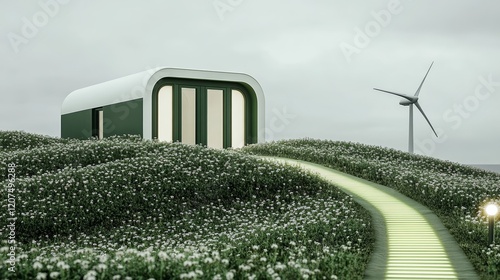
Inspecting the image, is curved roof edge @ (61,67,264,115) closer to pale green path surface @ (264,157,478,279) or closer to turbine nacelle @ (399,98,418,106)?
turbine nacelle @ (399,98,418,106)

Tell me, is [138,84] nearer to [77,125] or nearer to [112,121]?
[112,121]

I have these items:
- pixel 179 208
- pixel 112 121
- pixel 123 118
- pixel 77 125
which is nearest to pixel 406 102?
pixel 123 118

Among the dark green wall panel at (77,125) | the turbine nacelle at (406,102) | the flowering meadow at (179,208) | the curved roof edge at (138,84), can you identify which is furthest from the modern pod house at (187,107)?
the turbine nacelle at (406,102)

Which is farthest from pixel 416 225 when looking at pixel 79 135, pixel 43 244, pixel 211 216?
pixel 79 135

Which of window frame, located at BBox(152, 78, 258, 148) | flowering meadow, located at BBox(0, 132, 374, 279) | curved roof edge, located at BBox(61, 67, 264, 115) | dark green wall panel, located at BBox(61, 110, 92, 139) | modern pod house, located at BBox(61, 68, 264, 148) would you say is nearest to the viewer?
flowering meadow, located at BBox(0, 132, 374, 279)

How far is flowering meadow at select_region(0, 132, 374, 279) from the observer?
1413 cm

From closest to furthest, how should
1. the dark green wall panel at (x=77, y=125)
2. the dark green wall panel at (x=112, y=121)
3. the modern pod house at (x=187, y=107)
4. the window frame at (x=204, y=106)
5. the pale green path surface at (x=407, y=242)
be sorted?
the pale green path surface at (x=407, y=242), the modern pod house at (x=187, y=107), the dark green wall panel at (x=112, y=121), the window frame at (x=204, y=106), the dark green wall panel at (x=77, y=125)

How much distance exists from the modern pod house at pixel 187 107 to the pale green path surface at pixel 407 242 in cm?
1385

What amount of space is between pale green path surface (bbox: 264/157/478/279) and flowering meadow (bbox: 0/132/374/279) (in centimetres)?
46

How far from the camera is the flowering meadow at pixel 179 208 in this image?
1413cm

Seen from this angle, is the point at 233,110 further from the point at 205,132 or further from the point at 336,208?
the point at 336,208

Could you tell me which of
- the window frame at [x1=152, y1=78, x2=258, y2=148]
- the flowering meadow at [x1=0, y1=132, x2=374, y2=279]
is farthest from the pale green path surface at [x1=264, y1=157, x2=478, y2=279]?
the window frame at [x1=152, y1=78, x2=258, y2=148]

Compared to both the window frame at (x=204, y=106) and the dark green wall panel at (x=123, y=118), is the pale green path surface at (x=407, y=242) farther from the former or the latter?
the dark green wall panel at (x=123, y=118)

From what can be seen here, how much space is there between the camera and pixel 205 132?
34719mm
